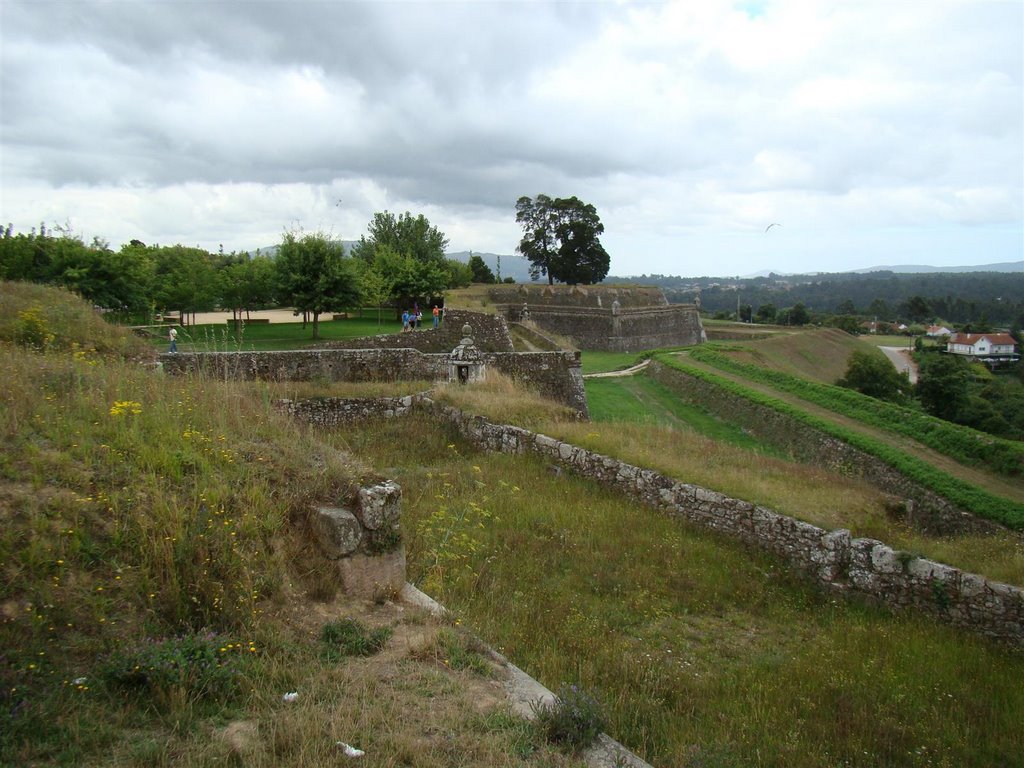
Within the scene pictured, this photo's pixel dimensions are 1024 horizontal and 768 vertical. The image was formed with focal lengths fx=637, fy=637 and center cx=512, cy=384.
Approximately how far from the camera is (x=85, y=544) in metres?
3.96

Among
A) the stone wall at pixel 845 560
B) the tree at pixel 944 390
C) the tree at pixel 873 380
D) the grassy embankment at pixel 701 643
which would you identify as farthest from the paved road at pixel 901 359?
the grassy embankment at pixel 701 643

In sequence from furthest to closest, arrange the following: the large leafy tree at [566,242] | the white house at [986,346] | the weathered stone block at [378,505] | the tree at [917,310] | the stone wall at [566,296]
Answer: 1. the tree at [917,310]
2. the white house at [986,346]
3. the large leafy tree at [566,242]
4. the stone wall at [566,296]
5. the weathered stone block at [378,505]

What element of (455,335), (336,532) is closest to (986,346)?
(455,335)

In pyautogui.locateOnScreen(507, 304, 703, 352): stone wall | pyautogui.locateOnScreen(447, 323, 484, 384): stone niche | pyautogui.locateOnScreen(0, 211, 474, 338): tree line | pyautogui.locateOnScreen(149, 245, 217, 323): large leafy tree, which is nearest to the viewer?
pyautogui.locateOnScreen(447, 323, 484, 384): stone niche

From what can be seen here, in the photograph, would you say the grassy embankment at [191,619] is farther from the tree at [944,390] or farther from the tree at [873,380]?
the tree at [944,390]

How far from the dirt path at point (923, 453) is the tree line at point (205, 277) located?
1703 cm

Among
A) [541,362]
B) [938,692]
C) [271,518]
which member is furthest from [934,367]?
[271,518]

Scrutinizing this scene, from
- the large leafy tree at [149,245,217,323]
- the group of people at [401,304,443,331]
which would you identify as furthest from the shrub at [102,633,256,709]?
the large leafy tree at [149,245,217,323]

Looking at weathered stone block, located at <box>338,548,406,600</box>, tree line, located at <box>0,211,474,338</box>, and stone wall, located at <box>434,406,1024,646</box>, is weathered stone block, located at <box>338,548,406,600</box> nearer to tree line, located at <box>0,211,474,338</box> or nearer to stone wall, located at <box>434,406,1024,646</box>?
stone wall, located at <box>434,406,1024,646</box>

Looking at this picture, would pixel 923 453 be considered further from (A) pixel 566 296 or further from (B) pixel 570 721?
(A) pixel 566 296

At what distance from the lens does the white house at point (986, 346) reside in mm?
80000

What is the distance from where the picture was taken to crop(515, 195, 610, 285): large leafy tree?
55500mm

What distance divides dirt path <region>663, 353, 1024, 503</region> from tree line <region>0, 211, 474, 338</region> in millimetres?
17030

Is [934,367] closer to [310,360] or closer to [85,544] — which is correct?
[310,360]
